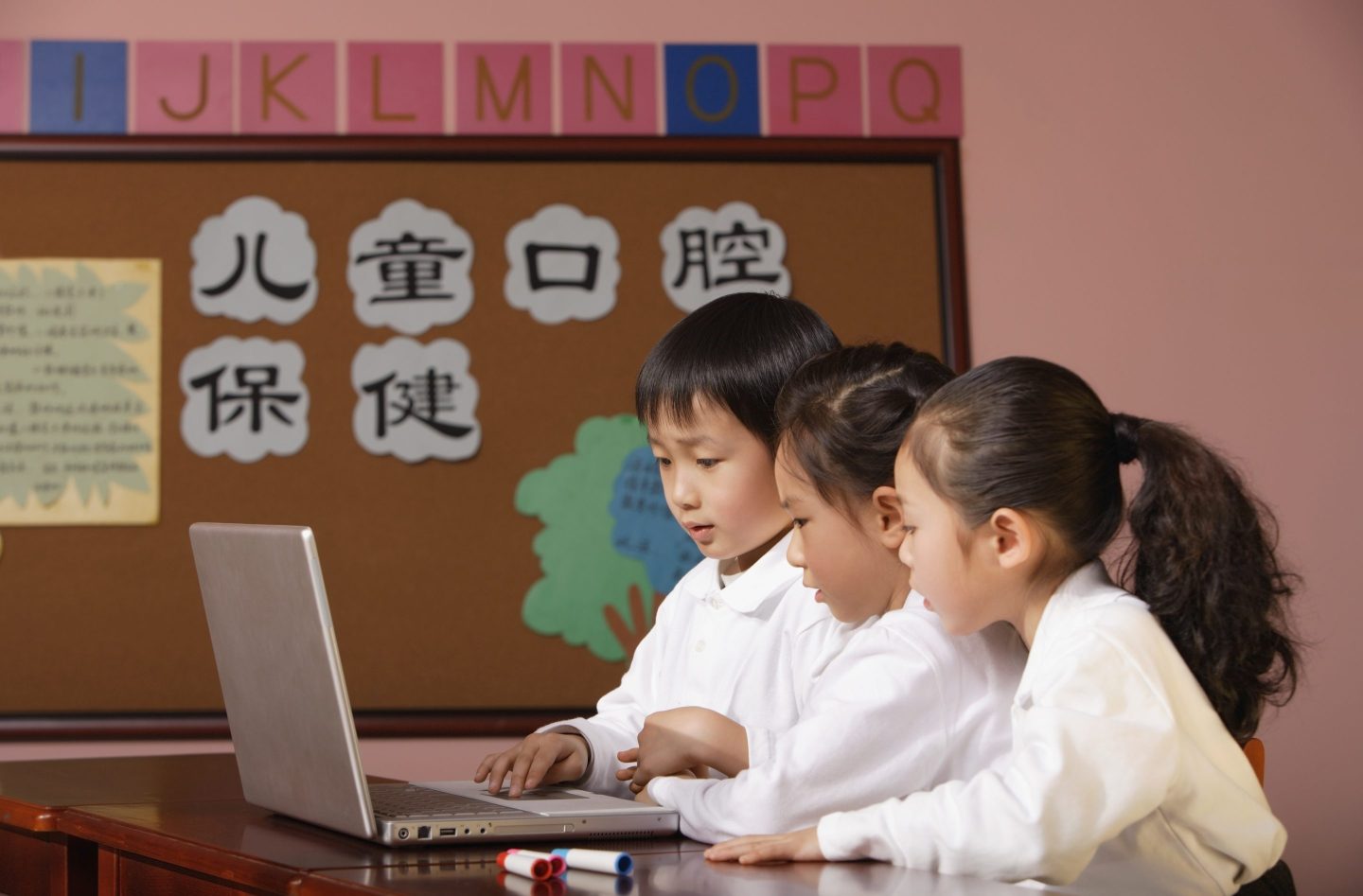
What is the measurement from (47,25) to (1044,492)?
6.96 feet

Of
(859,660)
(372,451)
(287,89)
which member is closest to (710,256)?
(372,451)

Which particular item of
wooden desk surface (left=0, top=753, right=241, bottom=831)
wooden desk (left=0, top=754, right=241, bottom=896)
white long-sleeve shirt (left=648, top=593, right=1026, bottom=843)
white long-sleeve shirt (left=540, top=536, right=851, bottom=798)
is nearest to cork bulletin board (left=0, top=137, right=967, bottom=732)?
wooden desk surface (left=0, top=753, right=241, bottom=831)

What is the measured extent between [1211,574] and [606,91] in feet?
5.74

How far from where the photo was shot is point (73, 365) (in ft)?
8.00

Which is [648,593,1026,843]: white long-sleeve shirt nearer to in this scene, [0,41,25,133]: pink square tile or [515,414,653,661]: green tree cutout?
[515,414,653,661]: green tree cutout

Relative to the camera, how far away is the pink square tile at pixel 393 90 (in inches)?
97.8

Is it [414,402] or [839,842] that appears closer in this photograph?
[839,842]

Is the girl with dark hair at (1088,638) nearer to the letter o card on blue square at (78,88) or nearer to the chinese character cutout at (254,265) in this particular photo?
the chinese character cutout at (254,265)

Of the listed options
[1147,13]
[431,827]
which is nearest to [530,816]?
[431,827]

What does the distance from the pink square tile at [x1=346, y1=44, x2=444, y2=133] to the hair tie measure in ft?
5.59

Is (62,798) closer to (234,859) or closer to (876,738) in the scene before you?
(234,859)

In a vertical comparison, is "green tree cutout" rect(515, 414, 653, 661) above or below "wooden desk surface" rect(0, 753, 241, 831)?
above

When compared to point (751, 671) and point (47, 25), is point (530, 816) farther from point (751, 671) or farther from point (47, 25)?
point (47, 25)

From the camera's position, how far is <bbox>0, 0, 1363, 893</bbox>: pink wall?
2570 mm
